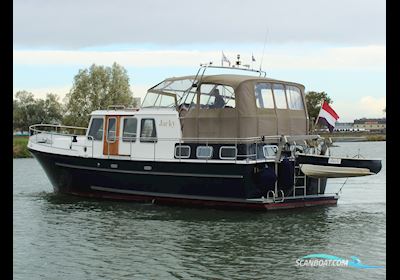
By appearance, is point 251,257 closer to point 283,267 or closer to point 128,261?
point 283,267

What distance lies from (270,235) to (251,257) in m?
2.17

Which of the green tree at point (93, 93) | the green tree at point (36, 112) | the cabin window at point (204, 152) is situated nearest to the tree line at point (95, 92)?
the green tree at point (93, 93)

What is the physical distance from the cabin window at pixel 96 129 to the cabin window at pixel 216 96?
412 cm

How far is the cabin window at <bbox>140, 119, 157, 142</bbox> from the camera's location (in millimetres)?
19125

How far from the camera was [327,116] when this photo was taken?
718 inches

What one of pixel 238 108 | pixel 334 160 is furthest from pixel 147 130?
pixel 334 160

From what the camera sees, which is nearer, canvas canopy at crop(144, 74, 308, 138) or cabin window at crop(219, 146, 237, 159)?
cabin window at crop(219, 146, 237, 159)

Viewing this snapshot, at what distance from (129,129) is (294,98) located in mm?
5807

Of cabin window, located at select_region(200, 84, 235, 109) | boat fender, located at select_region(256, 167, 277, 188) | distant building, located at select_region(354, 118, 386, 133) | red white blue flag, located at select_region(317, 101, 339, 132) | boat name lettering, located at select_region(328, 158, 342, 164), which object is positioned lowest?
boat fender, located at select_region(256, 167, 277, 188)

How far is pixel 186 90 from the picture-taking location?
→ 1923 centimetres

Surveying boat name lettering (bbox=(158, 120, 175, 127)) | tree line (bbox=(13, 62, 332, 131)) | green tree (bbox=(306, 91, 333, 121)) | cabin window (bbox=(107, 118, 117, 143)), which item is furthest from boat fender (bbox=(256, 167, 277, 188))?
green tree (bbox=(306, 91, 333, 121))

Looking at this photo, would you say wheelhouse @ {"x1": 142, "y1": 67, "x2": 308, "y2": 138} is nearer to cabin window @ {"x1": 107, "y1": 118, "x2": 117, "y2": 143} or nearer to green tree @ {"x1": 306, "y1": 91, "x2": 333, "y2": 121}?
cabin window @ {"x1": 107, "y1": 118, "x2": 117, "y2": 143}

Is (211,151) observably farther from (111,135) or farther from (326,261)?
(326,261)

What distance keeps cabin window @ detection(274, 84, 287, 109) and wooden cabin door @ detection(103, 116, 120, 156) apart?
552 cm
